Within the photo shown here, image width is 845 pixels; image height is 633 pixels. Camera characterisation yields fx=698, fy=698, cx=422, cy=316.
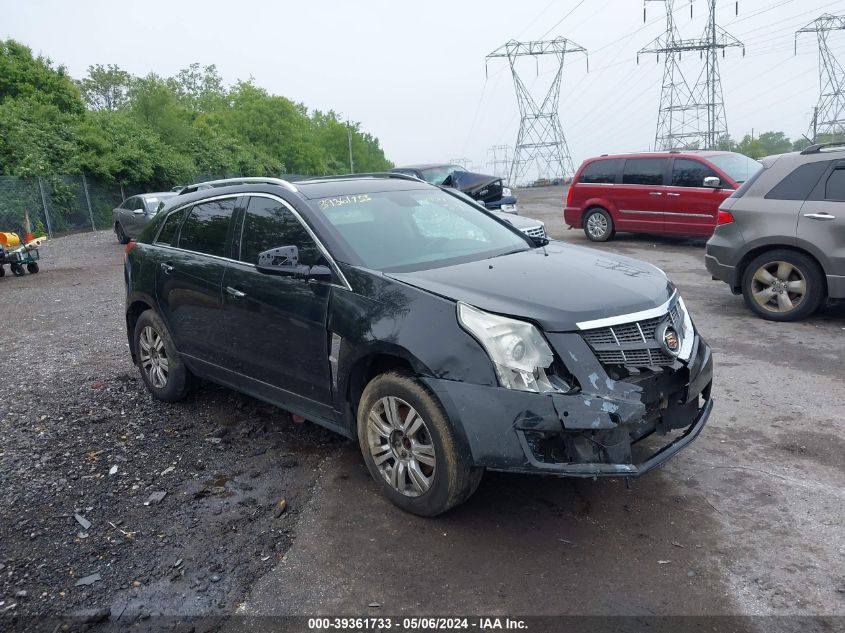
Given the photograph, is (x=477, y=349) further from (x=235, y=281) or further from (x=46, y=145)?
(x=46, y=145)

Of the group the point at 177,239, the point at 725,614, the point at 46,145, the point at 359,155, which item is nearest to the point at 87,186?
the point at 46,145

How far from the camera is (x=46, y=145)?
27.4 meters

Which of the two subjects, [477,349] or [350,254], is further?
[350,254]

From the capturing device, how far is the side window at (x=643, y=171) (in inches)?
549

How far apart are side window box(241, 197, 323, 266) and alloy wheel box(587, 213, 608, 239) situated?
38.0ft

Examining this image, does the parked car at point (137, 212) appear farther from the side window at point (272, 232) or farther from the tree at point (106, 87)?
the tree at point (106, 87)

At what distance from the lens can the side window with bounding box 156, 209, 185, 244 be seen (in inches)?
219

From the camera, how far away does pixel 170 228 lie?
5637 millimetres

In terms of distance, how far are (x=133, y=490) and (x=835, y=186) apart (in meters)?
7.22

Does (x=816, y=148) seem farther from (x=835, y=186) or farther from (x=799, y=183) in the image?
(x=835, y=186)

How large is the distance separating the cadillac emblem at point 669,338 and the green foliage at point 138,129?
87.4 ft

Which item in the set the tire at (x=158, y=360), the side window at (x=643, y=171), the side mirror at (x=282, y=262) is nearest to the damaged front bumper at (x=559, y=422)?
the side mirror at (x=282, y=262)

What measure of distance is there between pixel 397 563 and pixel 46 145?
29.2 m

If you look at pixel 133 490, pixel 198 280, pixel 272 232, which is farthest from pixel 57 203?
pixel 133 490
